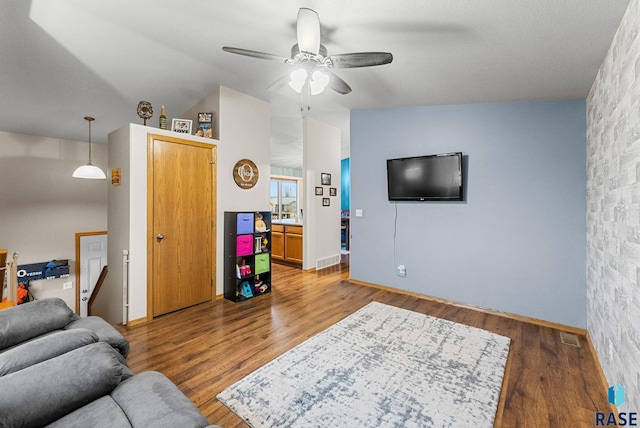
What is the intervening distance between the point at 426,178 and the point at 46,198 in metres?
6.87

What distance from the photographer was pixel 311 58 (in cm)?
195

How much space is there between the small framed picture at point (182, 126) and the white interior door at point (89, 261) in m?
4.20

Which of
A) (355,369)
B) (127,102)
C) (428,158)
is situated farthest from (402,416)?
(127,102)

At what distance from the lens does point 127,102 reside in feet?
12.4

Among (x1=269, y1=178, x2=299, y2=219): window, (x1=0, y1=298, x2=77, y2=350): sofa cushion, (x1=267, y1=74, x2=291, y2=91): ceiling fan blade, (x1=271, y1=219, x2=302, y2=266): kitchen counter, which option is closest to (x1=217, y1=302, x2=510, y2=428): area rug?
(x1=0, y1=298, x2=77, y2=350): sofa cushion

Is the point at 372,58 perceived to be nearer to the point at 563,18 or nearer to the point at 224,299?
the point at 563,18

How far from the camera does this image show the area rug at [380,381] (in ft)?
5.32

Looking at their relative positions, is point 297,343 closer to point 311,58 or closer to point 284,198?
point 311,58

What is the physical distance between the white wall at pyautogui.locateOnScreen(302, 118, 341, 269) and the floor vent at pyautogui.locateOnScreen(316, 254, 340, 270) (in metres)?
0.02

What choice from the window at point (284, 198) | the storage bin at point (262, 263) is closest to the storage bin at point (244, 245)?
the storage bin at point (262, 263)

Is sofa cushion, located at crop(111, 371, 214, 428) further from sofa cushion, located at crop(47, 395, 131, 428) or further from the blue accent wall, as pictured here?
the blue accent wall

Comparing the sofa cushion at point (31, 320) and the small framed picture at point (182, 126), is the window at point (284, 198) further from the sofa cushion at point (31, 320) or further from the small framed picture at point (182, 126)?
the sofa cushion at point (31, 320)

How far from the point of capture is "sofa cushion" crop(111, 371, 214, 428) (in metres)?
0.90

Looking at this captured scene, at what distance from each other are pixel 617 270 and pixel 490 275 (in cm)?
154
